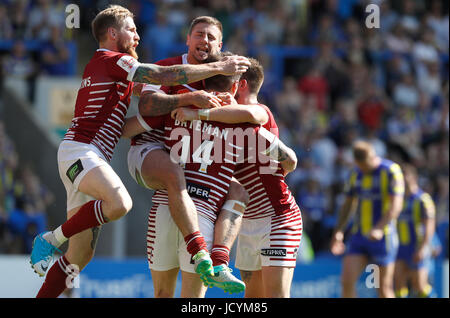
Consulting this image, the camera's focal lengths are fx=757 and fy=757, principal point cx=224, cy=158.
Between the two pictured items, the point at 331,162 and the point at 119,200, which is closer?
the point at 119,200

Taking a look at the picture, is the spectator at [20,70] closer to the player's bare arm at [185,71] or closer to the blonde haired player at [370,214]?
the blonde haired player at [370,214]

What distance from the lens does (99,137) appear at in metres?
5.93

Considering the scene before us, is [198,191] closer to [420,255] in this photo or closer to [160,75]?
[160,75]

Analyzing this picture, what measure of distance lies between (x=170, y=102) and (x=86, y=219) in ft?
3.55

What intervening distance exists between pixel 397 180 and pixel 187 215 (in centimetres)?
448

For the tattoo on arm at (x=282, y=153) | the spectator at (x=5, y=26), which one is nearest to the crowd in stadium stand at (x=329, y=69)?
the spectator at (x=5, y=26)

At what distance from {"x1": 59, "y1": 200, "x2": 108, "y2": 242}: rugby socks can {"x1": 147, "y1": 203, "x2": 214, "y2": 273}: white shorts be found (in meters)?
0.39

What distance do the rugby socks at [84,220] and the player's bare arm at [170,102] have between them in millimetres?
790

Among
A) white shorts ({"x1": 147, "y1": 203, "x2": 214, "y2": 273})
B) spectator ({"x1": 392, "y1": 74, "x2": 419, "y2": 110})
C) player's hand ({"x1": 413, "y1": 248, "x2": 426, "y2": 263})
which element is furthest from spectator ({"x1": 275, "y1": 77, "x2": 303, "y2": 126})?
white shorts ({"x1": 147, "y1": 203, "x2": 214, "y2": 273})

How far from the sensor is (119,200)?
5.59 metres

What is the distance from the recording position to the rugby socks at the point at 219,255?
5496 mm

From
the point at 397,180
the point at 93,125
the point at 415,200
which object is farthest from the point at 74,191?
the point at 415,200

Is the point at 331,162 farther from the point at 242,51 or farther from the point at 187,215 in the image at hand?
the point at 187,215

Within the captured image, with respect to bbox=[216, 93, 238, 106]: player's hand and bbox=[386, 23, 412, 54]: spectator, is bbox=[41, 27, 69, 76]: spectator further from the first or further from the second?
bbox=[216, 93, 238, 106]: player's hand
